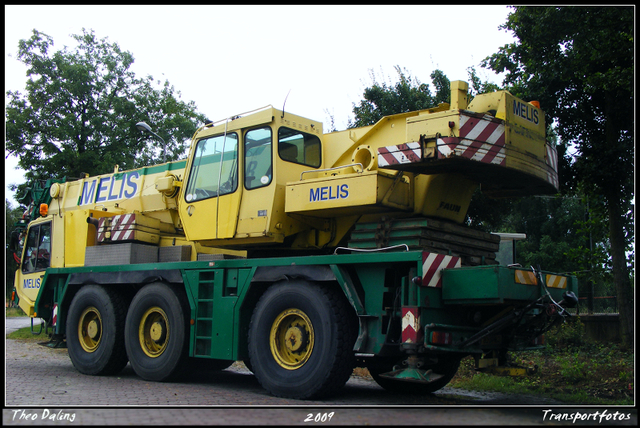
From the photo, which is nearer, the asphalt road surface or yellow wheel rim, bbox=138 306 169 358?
the asphalt road surface

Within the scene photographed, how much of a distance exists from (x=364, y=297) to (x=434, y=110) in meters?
2.58

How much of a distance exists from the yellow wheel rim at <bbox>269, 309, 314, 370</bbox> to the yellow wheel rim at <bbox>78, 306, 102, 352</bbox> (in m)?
3.91

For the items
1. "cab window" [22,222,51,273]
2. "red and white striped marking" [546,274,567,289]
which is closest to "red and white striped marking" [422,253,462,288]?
"red and white striped marking" [546,274,567,289]

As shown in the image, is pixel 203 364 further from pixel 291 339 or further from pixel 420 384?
pixel 420 384

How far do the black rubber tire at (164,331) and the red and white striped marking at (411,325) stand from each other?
12.0 ft

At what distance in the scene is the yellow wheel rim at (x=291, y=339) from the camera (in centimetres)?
759

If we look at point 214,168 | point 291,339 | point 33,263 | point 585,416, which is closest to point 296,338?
point 291,339

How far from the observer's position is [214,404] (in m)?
7.15

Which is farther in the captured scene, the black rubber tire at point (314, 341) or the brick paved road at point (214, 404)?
the black rubber tire at point (314, 341)

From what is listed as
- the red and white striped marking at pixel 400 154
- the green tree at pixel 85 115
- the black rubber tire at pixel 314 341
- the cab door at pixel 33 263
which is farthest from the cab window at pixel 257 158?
the green tree at pixel 85 115

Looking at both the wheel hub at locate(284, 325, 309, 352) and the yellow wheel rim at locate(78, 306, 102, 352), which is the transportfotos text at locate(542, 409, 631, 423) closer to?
the wheel hub at locate(284, 325, 309, 352)

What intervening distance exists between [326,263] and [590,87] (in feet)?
24.8

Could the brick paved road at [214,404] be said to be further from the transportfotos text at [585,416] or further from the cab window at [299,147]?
the cab window at [299,147]

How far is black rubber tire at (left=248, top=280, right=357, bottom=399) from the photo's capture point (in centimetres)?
723
